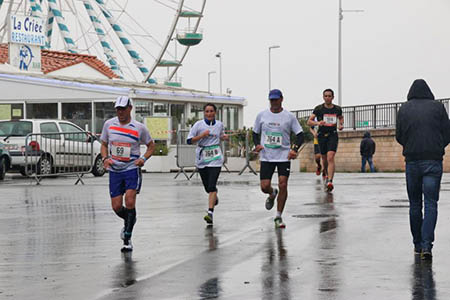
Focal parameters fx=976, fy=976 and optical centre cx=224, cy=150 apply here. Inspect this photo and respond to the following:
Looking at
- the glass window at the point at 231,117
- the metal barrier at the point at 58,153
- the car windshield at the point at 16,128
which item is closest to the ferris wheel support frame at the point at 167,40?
the glass window at the point at 231,117

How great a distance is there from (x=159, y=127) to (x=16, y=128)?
9940mm

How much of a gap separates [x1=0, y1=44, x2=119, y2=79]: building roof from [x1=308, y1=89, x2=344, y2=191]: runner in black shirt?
122 feet

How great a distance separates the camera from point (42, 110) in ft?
124

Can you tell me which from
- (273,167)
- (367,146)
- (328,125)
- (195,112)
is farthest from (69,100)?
(273,167)

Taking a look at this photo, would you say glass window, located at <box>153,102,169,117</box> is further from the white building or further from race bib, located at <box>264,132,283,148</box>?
race bib, located at <box>264,132,283,148</box>

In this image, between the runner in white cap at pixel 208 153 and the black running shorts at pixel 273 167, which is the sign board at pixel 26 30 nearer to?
the runner in white cap at pixel 208 153

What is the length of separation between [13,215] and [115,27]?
168 feet

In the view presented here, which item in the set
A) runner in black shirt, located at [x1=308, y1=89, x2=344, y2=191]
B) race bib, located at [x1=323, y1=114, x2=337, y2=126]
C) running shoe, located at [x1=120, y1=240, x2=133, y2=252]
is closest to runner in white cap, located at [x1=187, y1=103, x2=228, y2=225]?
running shoe, located at [x1=120, y1=240, x2=133, y2=252]

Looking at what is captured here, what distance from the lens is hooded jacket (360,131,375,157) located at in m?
39.2

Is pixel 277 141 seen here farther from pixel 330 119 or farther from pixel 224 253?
pixel 330 119

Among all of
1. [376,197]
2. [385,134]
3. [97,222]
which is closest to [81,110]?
[385,134]

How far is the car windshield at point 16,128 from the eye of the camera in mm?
27516

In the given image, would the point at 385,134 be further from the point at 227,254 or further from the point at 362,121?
the point at 227,254

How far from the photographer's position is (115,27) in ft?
211
